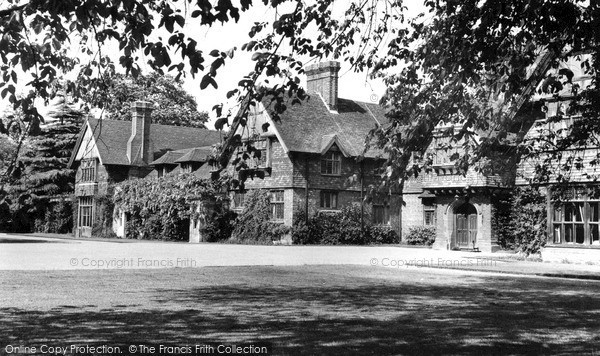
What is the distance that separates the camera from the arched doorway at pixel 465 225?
34594mm

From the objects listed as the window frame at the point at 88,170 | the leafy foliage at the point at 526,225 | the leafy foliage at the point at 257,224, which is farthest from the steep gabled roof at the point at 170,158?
the leafy foliage at the point at 526,225

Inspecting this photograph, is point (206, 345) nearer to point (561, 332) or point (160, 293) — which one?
point (561, 332)

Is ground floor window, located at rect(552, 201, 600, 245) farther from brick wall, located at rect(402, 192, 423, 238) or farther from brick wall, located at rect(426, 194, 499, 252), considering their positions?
brick wall, located at rect(402, 192, 423, 238)

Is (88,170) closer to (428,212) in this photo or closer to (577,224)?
(428,212)

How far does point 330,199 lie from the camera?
40.6 metres

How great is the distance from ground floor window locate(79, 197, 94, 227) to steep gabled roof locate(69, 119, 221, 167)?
3030 mm

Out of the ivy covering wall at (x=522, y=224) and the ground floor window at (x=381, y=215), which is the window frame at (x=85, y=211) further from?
the ivy covering wall at (x=522, y=224)

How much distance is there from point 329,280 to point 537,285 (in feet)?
16.1

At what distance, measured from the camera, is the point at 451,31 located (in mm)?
9781

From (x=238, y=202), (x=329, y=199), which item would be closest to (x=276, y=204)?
(x=238, y=202)

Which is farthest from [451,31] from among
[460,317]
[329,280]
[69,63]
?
[329,280]

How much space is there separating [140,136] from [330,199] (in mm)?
17723

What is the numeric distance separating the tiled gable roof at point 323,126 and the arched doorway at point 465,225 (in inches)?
247

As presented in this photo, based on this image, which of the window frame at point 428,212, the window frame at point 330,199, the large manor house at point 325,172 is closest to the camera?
the large manor house at point 325,172
